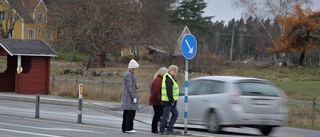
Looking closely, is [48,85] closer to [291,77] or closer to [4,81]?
[4,81]

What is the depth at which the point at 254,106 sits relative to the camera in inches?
637

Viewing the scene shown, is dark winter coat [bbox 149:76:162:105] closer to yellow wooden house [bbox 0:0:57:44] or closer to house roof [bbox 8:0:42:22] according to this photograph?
yellow wooden house [bbox 0:0:57:44]

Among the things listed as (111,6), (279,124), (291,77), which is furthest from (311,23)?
(279,124)

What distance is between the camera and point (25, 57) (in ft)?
116

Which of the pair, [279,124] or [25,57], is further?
[25,57]

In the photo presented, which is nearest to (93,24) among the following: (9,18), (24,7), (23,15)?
(9,18)

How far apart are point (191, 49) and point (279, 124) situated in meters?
3.04

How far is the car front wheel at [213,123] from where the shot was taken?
16.7 metres

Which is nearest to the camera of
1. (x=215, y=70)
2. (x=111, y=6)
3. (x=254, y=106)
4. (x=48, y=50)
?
(x=254, y=106)

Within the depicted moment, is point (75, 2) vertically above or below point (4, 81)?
above

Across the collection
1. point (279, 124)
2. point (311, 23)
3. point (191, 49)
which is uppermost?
point (311, 23)

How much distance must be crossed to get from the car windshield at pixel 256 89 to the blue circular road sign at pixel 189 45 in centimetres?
152

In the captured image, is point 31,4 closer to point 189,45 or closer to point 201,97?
point 201,97

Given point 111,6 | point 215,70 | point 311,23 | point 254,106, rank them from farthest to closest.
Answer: point 311,23 < point 111,6 < point 215,70 < point 254,106
